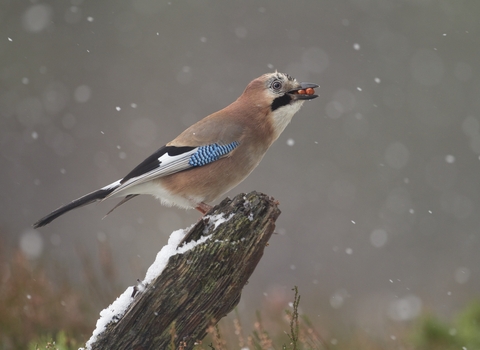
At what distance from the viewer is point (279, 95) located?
4.41 metres

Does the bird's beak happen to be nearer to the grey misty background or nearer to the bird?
the bird

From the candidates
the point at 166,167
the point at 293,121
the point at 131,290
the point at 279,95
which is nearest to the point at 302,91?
the point at 279,95

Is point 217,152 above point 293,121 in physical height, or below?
above

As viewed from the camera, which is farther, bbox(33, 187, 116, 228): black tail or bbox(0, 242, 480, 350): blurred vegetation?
bbox(0, 242, 480, 350): blurred vegetation

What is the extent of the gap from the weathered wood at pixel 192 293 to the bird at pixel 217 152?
83 cm

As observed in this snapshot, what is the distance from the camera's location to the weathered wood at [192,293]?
325cm

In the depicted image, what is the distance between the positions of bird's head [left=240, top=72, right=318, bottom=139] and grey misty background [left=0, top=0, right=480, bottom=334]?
22.9ft

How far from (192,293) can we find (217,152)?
1.22 metres

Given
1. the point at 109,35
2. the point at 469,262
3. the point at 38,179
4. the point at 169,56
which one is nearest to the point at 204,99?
the point at 169,56

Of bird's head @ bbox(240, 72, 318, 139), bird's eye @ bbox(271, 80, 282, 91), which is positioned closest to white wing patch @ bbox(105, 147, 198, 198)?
bird's head @ bbox(240, 72, 318, 139)

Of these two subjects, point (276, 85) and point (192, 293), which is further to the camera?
point (276, 85)

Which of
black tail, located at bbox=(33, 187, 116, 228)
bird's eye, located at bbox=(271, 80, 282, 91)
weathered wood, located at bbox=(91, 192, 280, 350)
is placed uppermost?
Result: black tail, located at bbox=(33, 187, 116, 228)

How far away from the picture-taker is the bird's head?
4.37m

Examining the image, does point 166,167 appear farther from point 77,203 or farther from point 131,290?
point 131,290
